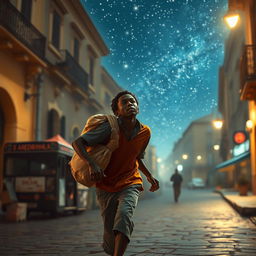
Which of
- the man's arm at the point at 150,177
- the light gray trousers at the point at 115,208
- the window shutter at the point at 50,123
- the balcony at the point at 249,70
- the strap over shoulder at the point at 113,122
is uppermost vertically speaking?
the balcony at the point at 249,70

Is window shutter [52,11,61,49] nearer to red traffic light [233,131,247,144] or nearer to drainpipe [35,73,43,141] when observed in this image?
drainpipe [35,73,43,141]

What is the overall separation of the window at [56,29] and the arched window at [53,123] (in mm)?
3159

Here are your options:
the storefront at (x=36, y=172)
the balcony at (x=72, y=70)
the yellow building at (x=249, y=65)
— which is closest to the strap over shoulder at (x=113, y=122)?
the storefront at (x=36, y=172)

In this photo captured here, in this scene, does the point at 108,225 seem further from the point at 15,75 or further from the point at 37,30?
the point at 37,30

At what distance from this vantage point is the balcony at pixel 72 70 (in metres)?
18.7

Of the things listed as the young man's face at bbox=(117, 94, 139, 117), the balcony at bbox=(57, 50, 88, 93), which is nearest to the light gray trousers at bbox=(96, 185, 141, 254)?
the young man's face at bbox=(117, 94, 139, 117)

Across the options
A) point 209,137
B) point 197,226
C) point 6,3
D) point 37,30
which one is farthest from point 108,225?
point 209,137

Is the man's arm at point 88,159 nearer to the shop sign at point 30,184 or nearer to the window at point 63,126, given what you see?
the shop sign at point 30,184

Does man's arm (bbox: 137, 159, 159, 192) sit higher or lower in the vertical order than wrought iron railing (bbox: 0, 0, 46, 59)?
lower

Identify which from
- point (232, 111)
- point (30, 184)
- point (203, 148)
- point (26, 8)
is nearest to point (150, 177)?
point (30, 184)

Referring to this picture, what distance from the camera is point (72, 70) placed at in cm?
1989

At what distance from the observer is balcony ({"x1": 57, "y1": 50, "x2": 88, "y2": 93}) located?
1867 centimetres

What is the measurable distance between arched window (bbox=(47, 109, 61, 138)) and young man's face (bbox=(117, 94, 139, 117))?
14792 mm

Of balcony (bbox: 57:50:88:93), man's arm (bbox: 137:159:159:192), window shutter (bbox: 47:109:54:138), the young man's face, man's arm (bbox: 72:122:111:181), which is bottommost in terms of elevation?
man's arm (bbox: 137:159:159:192)
